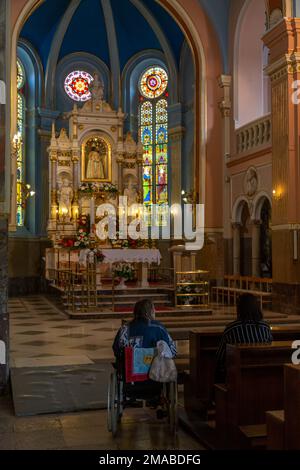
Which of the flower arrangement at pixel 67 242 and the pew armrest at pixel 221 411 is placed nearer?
the pew armrest at pixel 221 411

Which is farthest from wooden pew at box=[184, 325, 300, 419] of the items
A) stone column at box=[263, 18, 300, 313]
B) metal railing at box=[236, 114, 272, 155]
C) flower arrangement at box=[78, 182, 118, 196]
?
flower arrangement at box=[78, 182, 118, 196]

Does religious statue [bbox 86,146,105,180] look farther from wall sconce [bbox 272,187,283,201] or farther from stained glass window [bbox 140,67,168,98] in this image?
wall sconce [bbox 272,187,283,201]

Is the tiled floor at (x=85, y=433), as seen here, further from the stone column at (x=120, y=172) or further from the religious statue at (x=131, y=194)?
the stone column at (x=120, y=172)

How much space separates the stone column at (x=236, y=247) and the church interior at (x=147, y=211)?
→ 0.13ft

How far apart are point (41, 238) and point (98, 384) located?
16.7 metres

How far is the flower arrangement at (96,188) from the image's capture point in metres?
22.3

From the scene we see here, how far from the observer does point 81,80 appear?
25.1 m

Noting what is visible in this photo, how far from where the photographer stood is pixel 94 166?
22.9 metres

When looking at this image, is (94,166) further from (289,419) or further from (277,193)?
(289,419)

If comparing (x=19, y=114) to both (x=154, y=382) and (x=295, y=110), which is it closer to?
(x=295, y=110)

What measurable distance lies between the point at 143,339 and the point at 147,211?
1922 centimetres

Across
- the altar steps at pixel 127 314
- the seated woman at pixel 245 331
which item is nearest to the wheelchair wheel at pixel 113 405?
the seated woman at pixel 245 331

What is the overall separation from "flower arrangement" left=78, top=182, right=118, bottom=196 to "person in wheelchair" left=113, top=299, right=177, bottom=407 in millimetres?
17129
